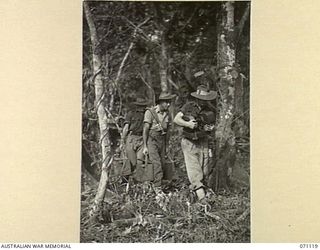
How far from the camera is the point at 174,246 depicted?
1368 millimetres

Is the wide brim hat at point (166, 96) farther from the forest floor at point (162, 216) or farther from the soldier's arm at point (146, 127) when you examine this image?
the forest floor at point (162, 216)

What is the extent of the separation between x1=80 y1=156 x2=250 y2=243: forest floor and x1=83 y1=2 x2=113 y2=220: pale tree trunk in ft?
0.06

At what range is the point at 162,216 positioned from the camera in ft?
4.50

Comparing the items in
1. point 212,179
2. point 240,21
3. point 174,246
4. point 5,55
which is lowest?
point 174,246

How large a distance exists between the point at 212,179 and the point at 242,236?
0.66 feet

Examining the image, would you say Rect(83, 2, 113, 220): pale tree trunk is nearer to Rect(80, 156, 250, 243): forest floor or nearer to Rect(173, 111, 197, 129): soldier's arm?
Rect(80, 156, 250, 243): forest floor

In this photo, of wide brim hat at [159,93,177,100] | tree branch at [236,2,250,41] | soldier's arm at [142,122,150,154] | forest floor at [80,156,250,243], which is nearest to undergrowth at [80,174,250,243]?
forest floor at [80,156,250,243]

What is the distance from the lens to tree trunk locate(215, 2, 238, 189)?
4.49 ft
